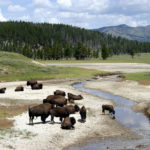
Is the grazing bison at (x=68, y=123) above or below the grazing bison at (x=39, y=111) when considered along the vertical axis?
below

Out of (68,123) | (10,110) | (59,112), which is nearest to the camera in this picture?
(68,123)

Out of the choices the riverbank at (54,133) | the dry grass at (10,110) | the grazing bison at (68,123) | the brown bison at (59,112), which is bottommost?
the dry grass at (10,110)

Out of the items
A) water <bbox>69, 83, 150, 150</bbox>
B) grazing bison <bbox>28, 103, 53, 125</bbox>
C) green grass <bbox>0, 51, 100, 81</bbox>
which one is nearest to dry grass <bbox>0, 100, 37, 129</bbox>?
grazing bison <bbox>28, 103, 53, 125</bbox>

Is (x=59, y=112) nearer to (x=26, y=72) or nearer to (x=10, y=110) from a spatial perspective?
(x=10, y=110)

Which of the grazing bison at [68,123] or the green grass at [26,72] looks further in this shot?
the green grass at [26,72]

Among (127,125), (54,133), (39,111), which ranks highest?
(39,111)

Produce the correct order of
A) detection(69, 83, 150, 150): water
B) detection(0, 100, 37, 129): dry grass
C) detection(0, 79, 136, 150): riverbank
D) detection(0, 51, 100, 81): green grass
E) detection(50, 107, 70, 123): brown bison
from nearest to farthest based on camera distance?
detection(0, 79, 136, 150): riverbank, detection(69, 83, 150, 150): water, detection(50, 107, 70, 123): brown bison, detection(0, 100, 37, 129): dry grass, detection(0, 51, 100, 81): green grass

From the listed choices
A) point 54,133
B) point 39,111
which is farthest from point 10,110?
point 54,133

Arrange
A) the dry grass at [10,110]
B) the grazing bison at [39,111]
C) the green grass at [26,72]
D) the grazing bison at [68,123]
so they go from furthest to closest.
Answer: the green grass at [26,72]
the dry grass at [10,110]
the grazing bison at [39,111]
the grazing bison at [68,123]

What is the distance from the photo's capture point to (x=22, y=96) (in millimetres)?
39031

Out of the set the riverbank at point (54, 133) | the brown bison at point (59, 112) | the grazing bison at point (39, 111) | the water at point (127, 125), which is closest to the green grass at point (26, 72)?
the water at point (127, 125)

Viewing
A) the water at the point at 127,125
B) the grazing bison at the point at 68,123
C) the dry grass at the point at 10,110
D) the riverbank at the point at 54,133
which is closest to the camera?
the riverbank at the point at 54,133

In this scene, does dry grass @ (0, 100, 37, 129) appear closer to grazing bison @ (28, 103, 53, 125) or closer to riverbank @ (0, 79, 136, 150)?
riverbank @ (0, 79, 136, 150)

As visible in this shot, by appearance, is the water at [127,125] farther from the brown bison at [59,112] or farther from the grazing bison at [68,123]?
the brown bison at [59,112]
